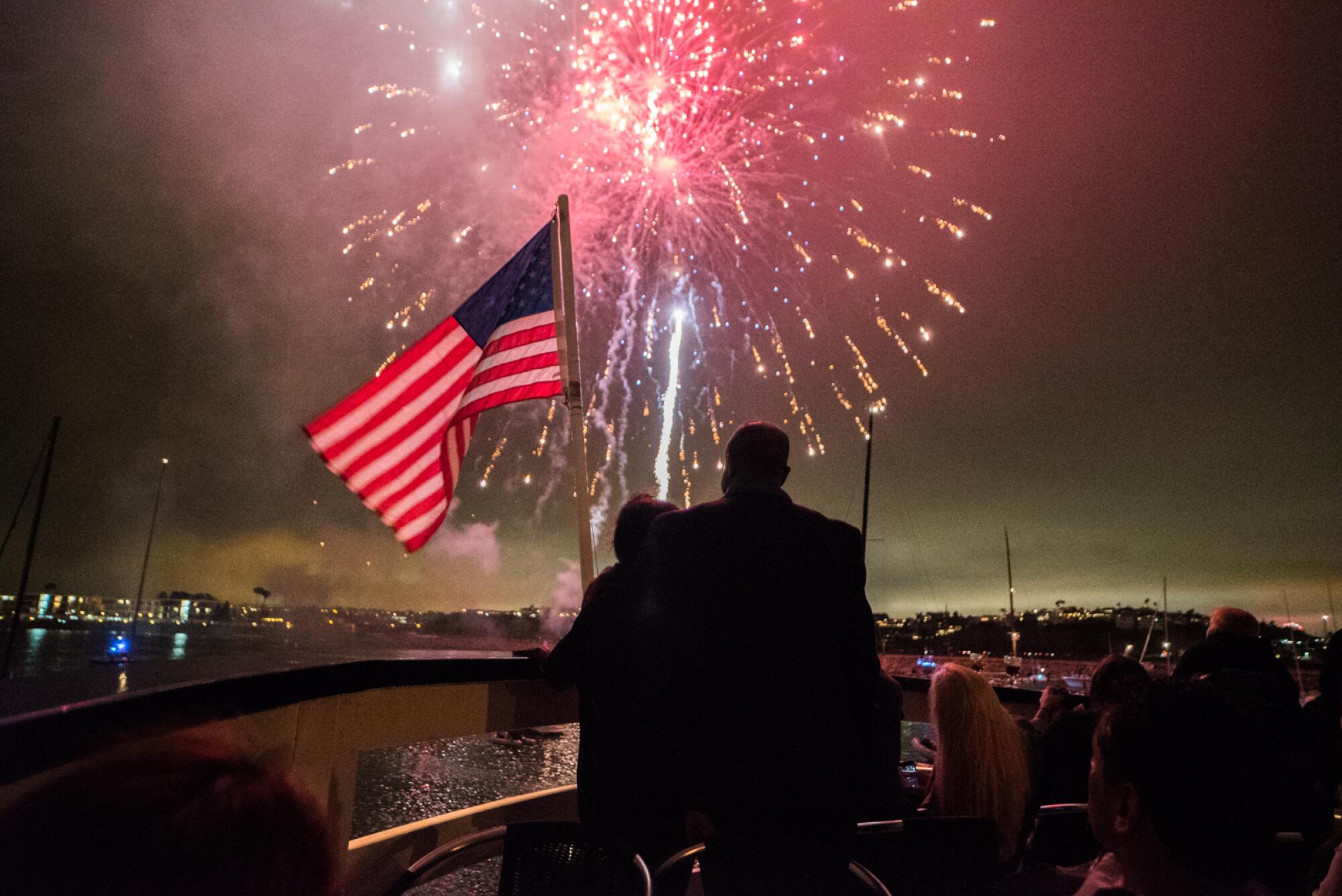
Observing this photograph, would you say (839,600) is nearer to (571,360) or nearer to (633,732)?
(633,732)

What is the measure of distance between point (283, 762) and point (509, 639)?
10073cm

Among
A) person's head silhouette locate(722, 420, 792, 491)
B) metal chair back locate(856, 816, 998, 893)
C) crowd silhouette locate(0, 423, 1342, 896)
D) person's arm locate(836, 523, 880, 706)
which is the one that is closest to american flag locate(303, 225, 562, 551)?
crowd silhouette locate(0, 423, 1342, 896)

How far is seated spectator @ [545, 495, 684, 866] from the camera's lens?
2645mm

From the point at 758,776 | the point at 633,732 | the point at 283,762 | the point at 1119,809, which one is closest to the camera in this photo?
the point at 1119,809

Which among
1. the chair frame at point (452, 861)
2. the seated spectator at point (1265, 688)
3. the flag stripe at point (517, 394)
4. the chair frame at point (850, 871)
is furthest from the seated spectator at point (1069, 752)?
the flag stripe at point (517, 394)

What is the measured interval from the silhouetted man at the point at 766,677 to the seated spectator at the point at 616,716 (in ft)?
0.77

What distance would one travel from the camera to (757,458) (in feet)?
8.21

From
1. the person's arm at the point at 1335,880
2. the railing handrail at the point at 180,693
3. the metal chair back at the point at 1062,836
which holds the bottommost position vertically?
the metal chair back at the point at 1062,836

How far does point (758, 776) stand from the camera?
2119 mm

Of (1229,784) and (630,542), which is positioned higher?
(630,542)

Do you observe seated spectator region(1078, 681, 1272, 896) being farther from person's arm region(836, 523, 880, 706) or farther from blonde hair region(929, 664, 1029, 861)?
blonde hair region(929, 664, 1029, 861)

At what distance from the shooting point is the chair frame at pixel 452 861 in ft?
5.94

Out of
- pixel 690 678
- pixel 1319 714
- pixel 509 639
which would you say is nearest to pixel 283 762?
pixel 690 678

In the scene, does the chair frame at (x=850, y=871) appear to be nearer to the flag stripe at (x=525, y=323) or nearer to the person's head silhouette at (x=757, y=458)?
the person's head silhouette at (x=757, y=458)
